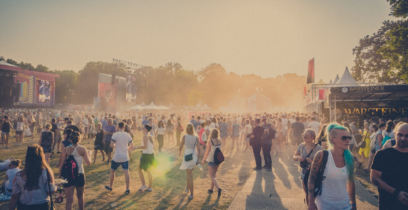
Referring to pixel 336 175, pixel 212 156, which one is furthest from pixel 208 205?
pixel 336 175

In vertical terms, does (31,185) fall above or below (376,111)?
below

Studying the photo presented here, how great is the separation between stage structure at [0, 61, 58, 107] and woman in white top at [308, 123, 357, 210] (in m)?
50.2

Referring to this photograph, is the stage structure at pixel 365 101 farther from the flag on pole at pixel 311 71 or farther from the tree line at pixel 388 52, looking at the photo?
the flag on pole at pixel 311 71

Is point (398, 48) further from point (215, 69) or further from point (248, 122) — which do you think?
point (215, 69)

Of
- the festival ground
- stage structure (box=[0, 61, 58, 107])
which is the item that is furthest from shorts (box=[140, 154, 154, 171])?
stage structure (box=[0, 61, 58, 107])

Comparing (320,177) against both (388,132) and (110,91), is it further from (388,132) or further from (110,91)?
(110,91)

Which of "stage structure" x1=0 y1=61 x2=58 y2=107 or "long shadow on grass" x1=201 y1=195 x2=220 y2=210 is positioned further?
"stage structure" x1=0 y1=61 x2=58 y2=107

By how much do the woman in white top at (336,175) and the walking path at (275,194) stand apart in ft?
10.1

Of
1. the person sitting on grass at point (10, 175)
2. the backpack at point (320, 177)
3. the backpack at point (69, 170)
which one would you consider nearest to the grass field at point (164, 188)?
the person sitting on grass at point (10, 175)

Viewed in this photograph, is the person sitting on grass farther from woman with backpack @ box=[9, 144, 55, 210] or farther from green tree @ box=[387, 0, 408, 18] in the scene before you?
green tree @ box=[387, 0, 408, 18]

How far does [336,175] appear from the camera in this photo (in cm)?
296

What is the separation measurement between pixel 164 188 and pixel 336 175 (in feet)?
18.5

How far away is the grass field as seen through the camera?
6.21m

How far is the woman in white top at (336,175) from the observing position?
2965 mm
